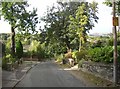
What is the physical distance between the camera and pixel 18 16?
4575 centimetres

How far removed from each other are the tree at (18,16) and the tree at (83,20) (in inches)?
298

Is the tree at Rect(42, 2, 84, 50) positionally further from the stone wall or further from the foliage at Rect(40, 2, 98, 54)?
the stone wall

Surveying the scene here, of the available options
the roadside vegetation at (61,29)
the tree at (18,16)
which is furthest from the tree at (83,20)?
the tree at (18,16)

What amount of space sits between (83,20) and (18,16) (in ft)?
37.1

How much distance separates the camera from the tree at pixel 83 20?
168ft

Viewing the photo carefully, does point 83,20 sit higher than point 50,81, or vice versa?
point 83,20

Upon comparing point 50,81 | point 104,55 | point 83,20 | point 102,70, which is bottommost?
point 50,81

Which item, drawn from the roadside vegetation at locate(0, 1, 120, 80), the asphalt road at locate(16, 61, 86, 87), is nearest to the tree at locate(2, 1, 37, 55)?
the roadside vegetation at locate(0, 1, 120, 80)

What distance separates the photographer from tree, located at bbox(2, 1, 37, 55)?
147ft

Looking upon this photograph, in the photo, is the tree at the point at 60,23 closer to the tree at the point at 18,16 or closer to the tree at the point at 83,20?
the tree at the point at 83,20

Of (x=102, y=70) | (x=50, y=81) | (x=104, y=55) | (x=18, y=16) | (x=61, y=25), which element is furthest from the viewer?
(x=61, y=25)

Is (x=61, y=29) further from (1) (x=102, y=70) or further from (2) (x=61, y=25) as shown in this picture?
(1) (x=102, y=70)

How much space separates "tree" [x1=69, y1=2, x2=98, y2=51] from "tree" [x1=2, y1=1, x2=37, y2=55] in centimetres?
756

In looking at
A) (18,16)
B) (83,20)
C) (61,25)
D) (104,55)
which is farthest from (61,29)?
(104,55)
